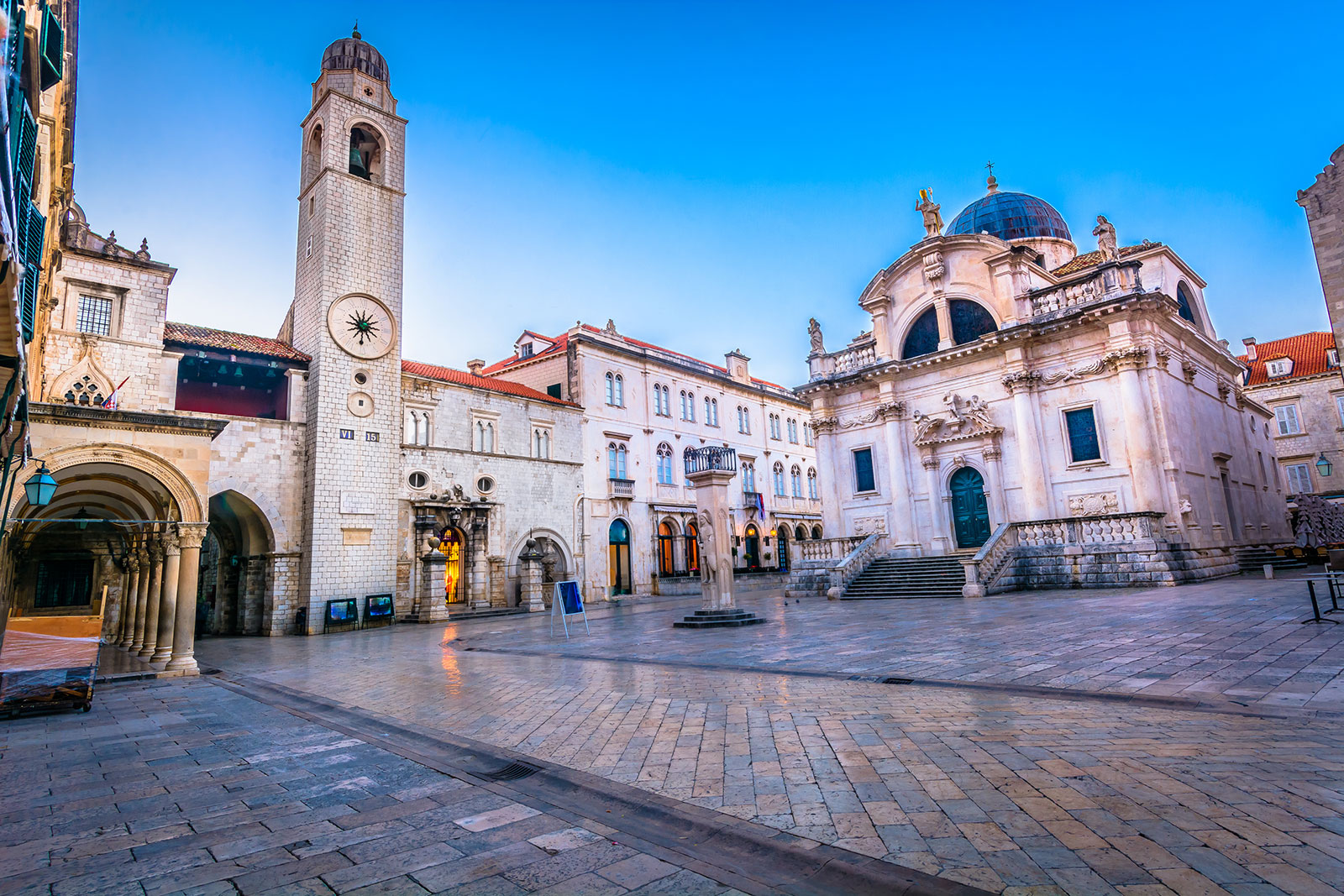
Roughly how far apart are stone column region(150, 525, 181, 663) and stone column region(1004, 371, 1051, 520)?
82.6ft

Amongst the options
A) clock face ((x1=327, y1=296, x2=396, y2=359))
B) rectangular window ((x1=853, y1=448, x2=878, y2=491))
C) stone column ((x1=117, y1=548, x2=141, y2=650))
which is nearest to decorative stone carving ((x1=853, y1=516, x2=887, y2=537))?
rectangular window ((x1=853, y1=448, x2=878, y2=491))

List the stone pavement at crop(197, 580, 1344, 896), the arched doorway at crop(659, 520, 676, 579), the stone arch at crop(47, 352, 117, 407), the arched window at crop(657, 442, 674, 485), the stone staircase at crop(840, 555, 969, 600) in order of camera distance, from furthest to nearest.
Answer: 1. the arched window at crop(657, 442, 674, 485)
2. the arched doorway at crop(659, 520, 676, 579)
3. the stone staircase at crop(840, 555, 969, 600)
4. the stone arch at crop(47, 352, 117, 407)
5. the stone pavement at crop(197, 580, 1344, 896)

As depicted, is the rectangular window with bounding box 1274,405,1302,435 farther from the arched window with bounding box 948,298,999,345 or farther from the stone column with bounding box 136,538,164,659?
the stone column with bounding box 136,538,164,659

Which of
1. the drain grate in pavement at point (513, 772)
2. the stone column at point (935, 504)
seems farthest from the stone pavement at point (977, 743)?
the stone column at point (935, 504)

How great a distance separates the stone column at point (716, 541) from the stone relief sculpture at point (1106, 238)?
59.5 feet

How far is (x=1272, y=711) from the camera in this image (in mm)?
5641

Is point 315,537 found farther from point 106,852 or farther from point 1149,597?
point 1149,597

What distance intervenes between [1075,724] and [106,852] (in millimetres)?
6765

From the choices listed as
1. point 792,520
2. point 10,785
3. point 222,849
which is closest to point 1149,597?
point 222,849

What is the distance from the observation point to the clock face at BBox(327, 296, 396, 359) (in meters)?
24.6

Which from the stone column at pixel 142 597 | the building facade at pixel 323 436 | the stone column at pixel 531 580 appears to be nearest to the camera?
the stone column at pixel 142 597

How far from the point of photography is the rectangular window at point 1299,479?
39719 mm

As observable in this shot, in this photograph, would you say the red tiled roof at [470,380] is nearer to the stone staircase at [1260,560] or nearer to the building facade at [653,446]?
the building facade at [653,446]

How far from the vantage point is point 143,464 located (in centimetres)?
1204
